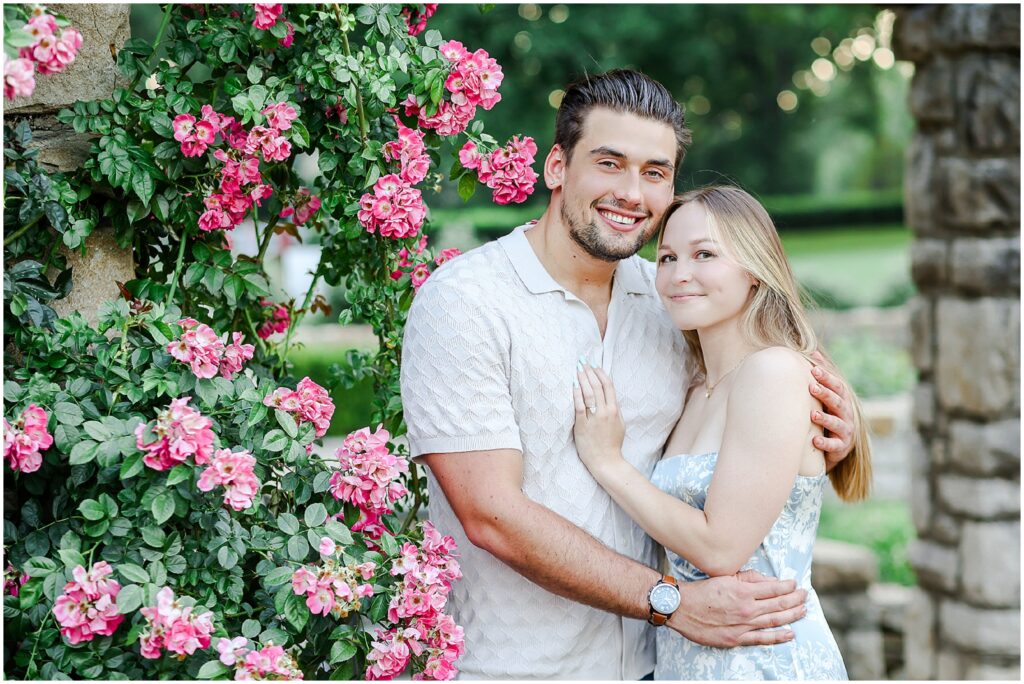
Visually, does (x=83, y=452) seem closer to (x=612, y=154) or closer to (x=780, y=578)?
(x=612, y=154)

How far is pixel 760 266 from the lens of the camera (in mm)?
2320

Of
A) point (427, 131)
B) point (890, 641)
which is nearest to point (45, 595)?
point (427, 131)

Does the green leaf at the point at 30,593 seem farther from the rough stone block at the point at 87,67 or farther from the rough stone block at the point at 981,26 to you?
the rough stone block at the point at 981,26

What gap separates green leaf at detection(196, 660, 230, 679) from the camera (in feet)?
5.78

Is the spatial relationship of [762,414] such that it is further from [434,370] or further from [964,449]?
[964,449]

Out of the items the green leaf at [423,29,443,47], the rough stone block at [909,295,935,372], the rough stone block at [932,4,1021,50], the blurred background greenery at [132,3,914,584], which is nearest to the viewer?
the green leaf at [423,29,443,47]

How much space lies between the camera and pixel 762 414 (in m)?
2.17

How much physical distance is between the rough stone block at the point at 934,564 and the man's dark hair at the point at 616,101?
8.72 ft

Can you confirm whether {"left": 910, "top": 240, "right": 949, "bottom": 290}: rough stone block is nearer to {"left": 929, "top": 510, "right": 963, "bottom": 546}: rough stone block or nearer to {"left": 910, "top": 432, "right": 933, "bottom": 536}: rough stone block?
{"left": 910, "top": 432, "right": 933, "bottom": 536}: rough stone block

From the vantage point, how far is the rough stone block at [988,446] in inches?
164

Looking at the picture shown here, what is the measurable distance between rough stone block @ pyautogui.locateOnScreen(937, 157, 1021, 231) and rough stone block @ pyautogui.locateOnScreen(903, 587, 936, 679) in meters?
1.54

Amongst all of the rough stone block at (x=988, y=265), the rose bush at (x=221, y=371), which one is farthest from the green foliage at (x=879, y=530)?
the rose bush at (x=221, y=371)

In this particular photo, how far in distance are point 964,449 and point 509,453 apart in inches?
109

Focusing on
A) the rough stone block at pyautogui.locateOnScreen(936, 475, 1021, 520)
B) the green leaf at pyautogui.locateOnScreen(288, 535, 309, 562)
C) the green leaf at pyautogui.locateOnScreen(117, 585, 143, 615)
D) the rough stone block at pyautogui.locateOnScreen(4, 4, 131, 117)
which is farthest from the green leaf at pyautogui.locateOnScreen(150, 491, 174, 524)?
the rough stone block at pyautogui.locateOnScreen(936, 475, 1021, 520)
